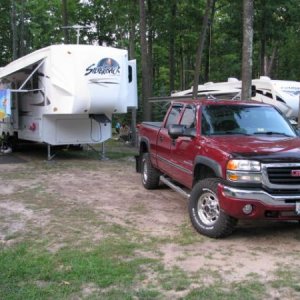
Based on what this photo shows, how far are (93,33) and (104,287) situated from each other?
31409 mm

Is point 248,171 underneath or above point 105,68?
underneath

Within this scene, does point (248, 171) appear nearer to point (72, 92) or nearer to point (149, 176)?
point (149, 176)

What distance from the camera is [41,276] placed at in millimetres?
5281

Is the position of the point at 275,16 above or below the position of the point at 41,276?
above

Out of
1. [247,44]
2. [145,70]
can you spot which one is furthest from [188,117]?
[145,70]

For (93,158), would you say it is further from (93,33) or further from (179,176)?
(93,33)

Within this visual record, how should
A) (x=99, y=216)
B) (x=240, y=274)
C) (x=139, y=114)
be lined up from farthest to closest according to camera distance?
(x=139, y=114) < (x=99, y=216) < (x=240, y=274)

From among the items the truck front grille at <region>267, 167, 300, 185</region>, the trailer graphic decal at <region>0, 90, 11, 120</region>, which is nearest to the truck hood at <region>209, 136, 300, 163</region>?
the truck front grille at <region>267, 167, 300, 185</region>

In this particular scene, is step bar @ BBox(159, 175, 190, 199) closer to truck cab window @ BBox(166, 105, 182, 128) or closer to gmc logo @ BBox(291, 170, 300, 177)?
truck cab window @ BBox(166, 105, 182, 128)

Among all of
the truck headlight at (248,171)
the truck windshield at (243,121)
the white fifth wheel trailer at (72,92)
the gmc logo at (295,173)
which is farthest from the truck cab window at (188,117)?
the white fifth wheel trailer at (72,92)

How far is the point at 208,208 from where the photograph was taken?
22.5ft

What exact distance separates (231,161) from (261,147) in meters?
0.54

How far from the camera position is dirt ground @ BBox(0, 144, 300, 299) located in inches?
228

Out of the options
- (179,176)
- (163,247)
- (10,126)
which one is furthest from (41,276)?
(10,126)
